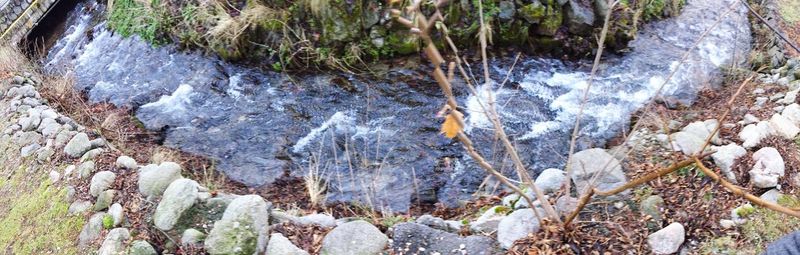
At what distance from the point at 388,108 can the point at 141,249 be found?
239cm

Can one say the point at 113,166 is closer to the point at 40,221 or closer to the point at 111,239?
the point at 40,221

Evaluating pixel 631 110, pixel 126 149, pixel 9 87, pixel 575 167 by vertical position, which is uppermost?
pixel 9 87

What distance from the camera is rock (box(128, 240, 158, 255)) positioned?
111 inches

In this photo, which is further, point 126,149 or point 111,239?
point 126,149

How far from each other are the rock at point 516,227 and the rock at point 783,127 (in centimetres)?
145

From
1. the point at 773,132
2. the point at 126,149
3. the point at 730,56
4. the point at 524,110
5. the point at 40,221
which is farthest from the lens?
the point at 730,56

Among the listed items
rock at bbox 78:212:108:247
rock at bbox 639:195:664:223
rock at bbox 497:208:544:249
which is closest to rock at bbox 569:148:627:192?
rock at bbox 639:195:664:223

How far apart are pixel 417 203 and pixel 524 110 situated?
54.3 inches

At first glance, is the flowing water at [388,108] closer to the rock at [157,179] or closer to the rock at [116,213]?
the rock at [157,179]

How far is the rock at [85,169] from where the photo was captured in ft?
11.8

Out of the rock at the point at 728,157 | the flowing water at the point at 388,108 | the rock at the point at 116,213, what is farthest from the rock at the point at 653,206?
the rock at the point at 116,213

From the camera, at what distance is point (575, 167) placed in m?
3.09

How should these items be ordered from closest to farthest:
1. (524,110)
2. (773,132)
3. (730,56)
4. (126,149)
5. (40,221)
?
(773,132), (40,221), (126,149), (524,110), (730,56)

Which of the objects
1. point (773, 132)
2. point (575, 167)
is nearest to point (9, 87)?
point (575, 167)
